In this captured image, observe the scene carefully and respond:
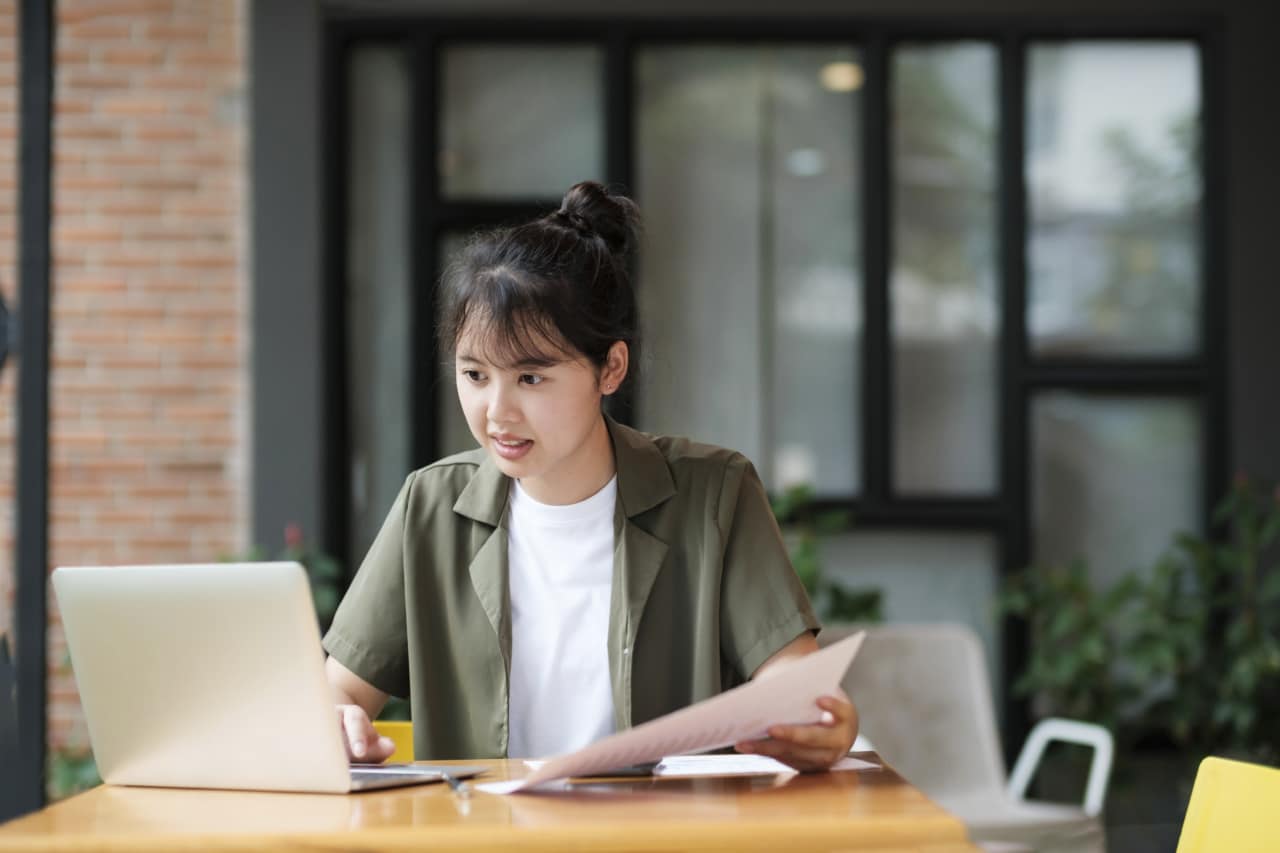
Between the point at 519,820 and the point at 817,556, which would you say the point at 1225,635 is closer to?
the point at 817,556

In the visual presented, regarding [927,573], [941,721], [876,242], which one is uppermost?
[876,242]

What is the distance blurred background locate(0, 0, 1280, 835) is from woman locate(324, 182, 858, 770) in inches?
108

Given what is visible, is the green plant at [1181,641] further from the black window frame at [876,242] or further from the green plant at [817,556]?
the green plant at [817,556]

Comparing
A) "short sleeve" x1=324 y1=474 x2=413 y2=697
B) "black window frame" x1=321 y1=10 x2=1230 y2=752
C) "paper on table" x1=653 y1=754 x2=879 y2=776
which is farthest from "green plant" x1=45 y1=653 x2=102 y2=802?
"paper on table" x1=653 y1=754 x2=879 y2=776

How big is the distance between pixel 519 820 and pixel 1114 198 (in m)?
4.00

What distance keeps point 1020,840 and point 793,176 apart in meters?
2.27

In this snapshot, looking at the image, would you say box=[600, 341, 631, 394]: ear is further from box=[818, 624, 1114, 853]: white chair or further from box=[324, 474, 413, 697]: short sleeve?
box=[818, 624, 1114, 853]: white chair

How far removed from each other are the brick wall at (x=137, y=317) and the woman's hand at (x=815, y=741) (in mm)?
3460

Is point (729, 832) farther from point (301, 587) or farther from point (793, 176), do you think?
point (793, 176)

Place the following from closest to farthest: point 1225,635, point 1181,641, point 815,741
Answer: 1. point 815,741
2. point 1181,641
3. point 1225,635

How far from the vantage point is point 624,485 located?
193cm

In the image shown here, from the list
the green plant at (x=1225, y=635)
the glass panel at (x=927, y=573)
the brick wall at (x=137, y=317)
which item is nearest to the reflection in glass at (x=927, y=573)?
the glass panel at (x=927, y=573)

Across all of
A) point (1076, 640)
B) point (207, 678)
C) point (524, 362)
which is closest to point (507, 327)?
point (524, 362)

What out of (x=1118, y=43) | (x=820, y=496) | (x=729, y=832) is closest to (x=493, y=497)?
(x=729, y=832)
